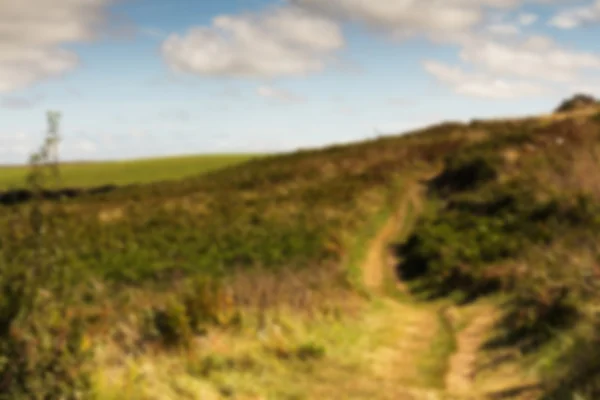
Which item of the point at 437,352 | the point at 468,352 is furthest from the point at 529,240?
the point at 437,352

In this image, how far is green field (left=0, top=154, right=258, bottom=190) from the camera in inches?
2206

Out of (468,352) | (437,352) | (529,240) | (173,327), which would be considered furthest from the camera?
(529,240)

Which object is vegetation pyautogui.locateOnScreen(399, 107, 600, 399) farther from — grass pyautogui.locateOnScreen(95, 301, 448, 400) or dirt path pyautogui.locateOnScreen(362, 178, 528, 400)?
grass pyautogui.locateOnScreen(95, 301, 448, 400)

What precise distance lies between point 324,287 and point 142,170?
5221cm

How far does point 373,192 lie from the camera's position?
3020 centimetres

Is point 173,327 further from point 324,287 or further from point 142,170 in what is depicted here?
point 142,170

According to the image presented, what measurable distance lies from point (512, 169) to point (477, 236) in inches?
448

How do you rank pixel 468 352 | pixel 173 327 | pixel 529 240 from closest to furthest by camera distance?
1. pixel 173 327
2. pixel 468 352
3. pixel 529 240

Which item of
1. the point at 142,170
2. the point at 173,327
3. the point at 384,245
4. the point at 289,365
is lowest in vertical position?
the point at 289,365

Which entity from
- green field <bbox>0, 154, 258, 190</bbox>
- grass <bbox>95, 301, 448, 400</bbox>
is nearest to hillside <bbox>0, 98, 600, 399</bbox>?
grass <bbox>95, 301, 448, 400</bbox>

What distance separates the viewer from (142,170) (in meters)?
63.4

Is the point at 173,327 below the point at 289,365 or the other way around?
the other way around

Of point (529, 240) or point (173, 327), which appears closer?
point (173, 327)

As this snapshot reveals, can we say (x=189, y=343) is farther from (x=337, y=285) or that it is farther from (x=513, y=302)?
(x=513, y=302)
